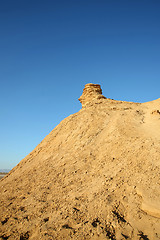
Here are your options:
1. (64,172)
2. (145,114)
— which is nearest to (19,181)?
(64,172)

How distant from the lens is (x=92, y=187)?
20.1ft

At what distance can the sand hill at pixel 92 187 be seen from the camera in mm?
4512

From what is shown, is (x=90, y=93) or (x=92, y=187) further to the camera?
(x=90, y=93)

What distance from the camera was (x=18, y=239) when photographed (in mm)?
4316

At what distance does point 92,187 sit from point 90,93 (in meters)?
11.5

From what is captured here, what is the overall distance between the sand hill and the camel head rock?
16.7ft

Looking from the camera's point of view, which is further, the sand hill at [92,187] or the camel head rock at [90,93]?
the camel head rock at [90,93]

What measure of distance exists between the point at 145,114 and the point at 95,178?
736cm

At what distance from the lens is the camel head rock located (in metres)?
16.0

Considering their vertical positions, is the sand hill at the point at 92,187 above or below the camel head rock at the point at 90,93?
below

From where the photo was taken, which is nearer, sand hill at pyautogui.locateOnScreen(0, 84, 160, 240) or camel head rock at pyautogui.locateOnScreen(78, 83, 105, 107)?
sand hill at pyautogui.locateOnScreen(0, 84, 160, 240)

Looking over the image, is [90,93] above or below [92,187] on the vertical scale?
above

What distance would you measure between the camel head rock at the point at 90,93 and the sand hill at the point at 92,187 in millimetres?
5085

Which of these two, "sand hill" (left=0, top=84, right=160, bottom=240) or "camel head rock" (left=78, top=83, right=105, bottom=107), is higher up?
"camel head rock" (left=78, top=83, right=105, bottom=107)
